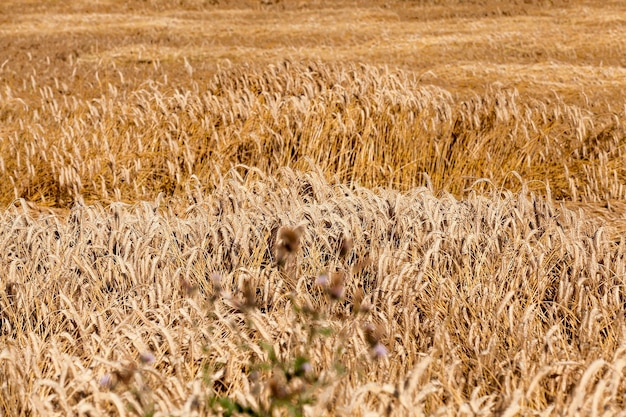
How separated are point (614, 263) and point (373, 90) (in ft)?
10.8

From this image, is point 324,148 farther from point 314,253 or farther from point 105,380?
point 105,380

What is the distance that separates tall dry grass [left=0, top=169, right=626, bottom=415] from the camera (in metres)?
2.03

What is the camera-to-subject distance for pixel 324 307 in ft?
8.82

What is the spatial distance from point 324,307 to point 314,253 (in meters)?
0.32

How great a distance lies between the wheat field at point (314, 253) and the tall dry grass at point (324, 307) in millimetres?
14

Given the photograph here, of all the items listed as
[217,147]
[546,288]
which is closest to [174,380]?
[546,288]

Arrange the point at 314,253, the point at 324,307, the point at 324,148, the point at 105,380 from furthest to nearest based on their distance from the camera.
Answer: the point at 324,148 < the point at 314,253 < the point at 324,307 < the point at 105,380

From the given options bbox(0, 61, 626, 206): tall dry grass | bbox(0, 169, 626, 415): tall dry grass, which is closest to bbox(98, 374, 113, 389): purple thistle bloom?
bbox(0, 169, 626, 415): tall dry grass

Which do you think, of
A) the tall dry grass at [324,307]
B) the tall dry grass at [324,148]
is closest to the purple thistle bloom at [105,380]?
the tall dry grass at [324,307]

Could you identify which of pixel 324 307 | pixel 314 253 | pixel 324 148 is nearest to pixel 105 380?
pixel 324 307

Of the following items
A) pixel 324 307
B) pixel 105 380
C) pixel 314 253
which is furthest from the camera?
pixel 314 253

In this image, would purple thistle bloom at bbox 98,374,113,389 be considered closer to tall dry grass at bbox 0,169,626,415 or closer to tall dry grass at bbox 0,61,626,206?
tall dry grass at bbox 0,169,626,415

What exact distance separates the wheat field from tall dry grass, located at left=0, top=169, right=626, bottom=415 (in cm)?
1

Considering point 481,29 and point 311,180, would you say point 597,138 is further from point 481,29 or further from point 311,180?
point 481,29
